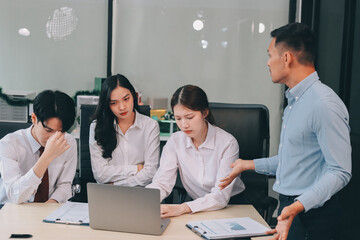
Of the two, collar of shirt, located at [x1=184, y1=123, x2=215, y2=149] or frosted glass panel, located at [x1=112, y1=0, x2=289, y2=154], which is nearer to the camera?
collar of shirt, located at [x1=184, y1=123, x2=215, y2=149]

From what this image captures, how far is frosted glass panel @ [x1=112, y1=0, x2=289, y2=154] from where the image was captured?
423 cm

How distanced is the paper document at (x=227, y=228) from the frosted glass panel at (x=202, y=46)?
8.31ft

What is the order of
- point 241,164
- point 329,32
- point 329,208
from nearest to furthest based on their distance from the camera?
point 329,208 → point 241,164 → point 329,32

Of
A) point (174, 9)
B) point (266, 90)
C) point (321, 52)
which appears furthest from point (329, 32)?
point (174, 9)

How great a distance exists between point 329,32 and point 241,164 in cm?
215

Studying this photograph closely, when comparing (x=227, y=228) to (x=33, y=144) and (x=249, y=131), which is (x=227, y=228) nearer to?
(x=249, y=131)

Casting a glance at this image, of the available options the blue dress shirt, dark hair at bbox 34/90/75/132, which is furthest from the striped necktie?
the blue dress shirt

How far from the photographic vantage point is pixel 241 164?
2008 mm

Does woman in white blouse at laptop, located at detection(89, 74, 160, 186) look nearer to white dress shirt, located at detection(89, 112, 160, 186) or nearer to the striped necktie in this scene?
white dress shirt, located at detection(89, 112, 160, 186)

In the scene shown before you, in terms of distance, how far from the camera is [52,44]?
4.25 m

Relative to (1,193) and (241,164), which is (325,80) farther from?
(1,193)

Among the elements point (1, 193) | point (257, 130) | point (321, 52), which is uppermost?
point (321, 52)

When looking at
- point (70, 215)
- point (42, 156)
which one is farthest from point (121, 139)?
point (70, 215)

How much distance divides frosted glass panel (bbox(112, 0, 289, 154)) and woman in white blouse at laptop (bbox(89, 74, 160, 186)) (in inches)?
62.2
